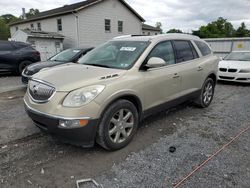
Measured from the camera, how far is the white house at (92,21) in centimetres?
1914

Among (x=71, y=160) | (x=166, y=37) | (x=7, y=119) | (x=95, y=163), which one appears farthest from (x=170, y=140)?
(x=7, y=119)

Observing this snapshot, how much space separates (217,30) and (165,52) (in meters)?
51.7

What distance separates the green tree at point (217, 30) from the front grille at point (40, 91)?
162ft

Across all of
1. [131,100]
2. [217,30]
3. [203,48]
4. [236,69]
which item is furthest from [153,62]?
[217,30]

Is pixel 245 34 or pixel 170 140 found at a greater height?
pixel 245 34

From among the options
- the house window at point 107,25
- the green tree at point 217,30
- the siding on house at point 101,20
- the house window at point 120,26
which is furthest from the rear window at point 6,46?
the green tree at point 217,30

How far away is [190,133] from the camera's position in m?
3.78

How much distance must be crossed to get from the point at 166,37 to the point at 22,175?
3.32 m

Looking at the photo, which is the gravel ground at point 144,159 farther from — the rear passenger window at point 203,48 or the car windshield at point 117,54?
the rear passenger window at point 203,48

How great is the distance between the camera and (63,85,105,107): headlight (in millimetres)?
2609

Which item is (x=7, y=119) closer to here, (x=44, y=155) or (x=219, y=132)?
(x=44, y=155)

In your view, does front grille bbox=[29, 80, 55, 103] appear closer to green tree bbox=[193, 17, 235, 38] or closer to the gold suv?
the gold suv

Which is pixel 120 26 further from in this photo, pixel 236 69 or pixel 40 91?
pixel 40 91

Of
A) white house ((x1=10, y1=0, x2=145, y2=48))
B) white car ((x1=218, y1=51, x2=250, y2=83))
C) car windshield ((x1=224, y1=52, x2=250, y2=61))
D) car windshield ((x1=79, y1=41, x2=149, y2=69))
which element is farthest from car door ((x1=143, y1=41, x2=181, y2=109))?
white house ((x1=10, y1=0, x2=145, y2=48))
